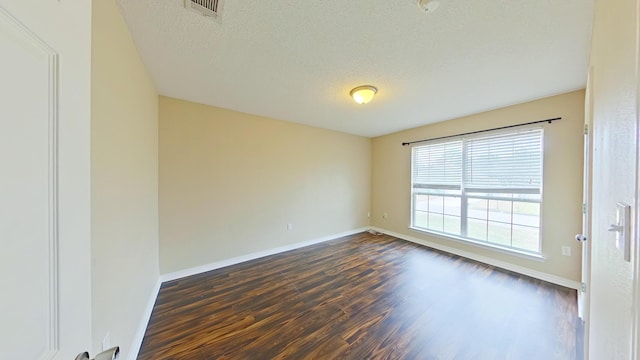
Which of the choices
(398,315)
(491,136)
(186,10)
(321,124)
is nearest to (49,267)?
(186,10)

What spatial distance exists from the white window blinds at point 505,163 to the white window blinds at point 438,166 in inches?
6.1

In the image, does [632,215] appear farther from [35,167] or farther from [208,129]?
[208,129]

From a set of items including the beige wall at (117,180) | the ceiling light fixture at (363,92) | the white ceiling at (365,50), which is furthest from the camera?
the ceiling light fixture at (363,92)

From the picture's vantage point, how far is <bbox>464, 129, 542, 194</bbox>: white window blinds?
110 inches

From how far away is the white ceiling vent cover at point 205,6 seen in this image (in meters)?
1.30

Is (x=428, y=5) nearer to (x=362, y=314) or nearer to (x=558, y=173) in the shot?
(x=362, y=314)

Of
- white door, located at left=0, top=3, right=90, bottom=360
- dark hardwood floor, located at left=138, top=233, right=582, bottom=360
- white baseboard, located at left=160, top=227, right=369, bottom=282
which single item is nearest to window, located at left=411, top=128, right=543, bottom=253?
dark hardwood floor, located at left=138, top=233, right=582, bottom=360

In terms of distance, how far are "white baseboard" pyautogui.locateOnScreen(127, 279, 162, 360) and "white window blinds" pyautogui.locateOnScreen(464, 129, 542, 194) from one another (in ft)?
14.2

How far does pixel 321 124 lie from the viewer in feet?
13.1

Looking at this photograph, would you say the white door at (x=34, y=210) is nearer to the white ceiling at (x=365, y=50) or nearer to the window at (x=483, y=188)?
the white ceiling at (x=365, y=50)

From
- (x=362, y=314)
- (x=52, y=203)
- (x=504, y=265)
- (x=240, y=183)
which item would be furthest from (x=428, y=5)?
(x=504, y=265)

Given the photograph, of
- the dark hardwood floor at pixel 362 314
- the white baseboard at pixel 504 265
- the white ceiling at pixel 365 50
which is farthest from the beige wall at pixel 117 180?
the white baseboard at pixel 504 265

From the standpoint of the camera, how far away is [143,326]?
5.85 feet

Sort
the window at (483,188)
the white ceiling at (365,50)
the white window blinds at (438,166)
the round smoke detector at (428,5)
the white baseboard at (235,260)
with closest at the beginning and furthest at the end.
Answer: the round smoke detector at (428,5) < the white ceiling at (365,50) < the white baseboard at (235,260) < the window at (483,188) < the white window blinds at (438,166)
